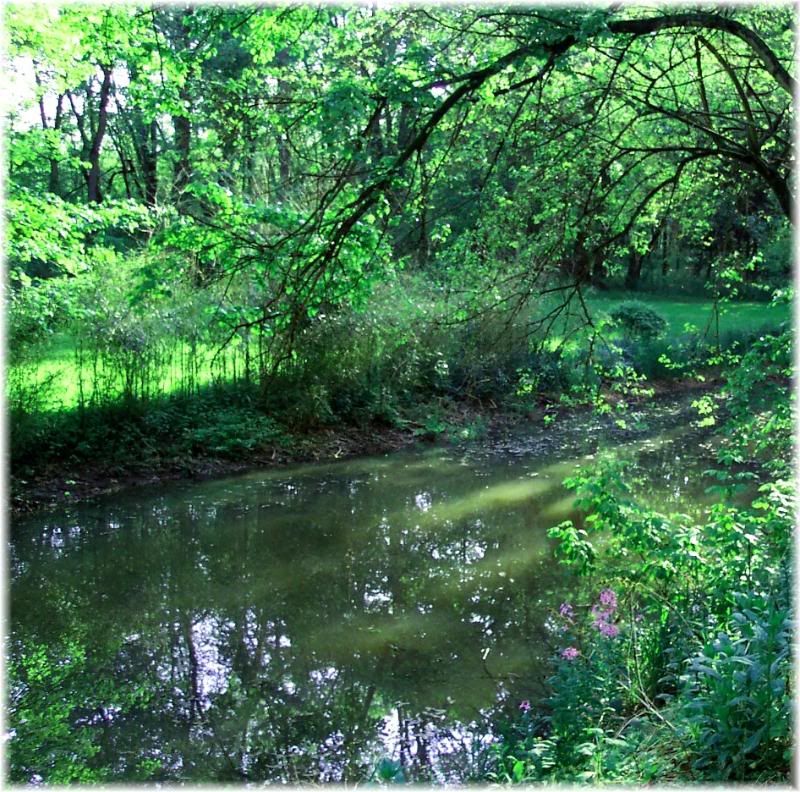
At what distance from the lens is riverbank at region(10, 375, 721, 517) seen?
887 centimetres

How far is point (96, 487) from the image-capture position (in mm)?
9180

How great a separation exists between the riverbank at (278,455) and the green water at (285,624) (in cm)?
35

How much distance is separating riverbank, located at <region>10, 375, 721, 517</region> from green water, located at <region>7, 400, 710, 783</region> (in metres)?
0.35

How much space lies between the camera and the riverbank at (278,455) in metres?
8.87

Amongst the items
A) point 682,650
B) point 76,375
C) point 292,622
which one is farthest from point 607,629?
point 76,375

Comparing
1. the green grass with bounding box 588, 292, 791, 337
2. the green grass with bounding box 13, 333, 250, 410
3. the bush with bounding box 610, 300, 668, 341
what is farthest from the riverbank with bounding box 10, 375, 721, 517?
the green grass with bounding box 588, 292, 791, 337

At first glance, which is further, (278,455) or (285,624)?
(278,455)

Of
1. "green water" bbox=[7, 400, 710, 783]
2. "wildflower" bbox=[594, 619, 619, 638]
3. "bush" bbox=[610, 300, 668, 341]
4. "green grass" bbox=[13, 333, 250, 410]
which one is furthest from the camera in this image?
"bush" bbox=[610, 300, 668, 341]

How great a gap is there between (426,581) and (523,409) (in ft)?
24.3

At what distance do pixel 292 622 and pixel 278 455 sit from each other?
194 inches

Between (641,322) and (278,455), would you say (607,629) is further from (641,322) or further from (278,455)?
(641,322)

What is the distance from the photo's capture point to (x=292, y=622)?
618 cm

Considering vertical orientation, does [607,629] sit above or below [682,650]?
below

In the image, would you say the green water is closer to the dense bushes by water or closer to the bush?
the dense bushes by water
